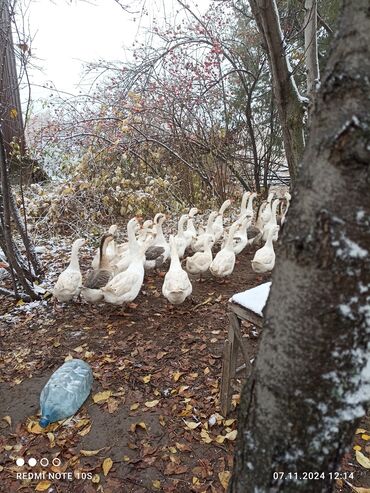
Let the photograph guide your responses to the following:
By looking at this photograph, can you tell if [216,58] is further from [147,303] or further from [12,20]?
[147,303]

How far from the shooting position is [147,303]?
4.34 metres

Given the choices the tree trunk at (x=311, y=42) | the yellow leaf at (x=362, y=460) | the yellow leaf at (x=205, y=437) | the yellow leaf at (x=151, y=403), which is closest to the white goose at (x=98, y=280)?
the yellow leaf at (x=151, y=403)

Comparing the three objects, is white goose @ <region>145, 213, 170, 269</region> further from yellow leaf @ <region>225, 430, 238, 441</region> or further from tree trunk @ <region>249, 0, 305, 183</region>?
yellow leaf @ <region>225, 430, 238, 441</region>

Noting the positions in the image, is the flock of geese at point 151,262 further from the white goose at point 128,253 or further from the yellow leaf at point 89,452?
the yellow leaf at point 89,452

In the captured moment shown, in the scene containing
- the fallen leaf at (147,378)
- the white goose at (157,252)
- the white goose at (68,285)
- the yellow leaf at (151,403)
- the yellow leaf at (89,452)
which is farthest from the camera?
the white goose at (157,252)

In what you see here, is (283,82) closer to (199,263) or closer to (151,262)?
(199,263)

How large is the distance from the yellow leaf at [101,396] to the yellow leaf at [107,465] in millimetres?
554

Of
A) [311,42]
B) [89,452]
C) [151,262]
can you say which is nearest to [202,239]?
[151,262]

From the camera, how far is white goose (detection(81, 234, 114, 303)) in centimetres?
379

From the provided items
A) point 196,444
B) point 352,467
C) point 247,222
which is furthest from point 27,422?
point 247,222

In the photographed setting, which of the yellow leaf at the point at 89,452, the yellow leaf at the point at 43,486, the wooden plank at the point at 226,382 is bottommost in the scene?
the yellow leaf at the point at 43,486

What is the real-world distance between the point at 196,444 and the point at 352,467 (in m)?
1.01

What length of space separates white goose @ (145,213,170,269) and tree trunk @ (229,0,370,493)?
158 inches

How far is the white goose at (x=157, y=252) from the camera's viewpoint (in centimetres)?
495
